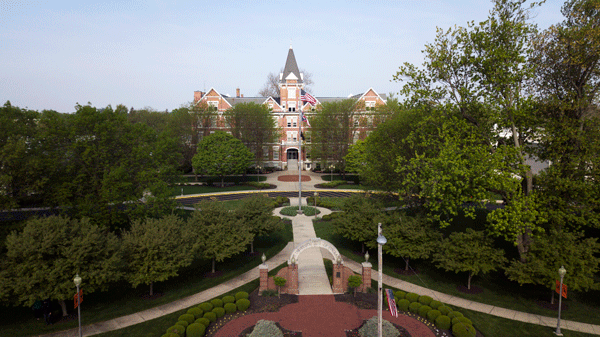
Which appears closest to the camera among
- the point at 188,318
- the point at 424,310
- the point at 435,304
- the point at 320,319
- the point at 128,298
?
the point at 188,318

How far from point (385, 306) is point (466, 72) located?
16075 mm

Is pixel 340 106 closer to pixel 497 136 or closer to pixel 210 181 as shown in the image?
pixel 210 181

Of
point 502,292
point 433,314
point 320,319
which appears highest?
point 433,314

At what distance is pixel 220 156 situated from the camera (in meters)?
55.5

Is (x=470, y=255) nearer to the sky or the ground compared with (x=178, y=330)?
nearer to the sky

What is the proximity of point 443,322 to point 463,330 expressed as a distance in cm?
111

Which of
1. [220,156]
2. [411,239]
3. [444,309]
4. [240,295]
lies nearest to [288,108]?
[220,156]

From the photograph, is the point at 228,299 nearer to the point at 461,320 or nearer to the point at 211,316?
the point at 211,316

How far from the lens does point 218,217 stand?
80.9 feet

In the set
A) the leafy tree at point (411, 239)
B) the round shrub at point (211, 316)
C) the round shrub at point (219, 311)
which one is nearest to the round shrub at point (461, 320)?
the leafy tree at point (411, 239)

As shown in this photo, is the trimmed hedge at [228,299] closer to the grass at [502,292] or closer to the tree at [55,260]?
the tree at [55,260]

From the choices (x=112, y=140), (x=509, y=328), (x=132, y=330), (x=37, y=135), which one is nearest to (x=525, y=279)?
(x=509, y=328)

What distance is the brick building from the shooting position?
67.5m

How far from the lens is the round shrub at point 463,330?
16.8 meters
